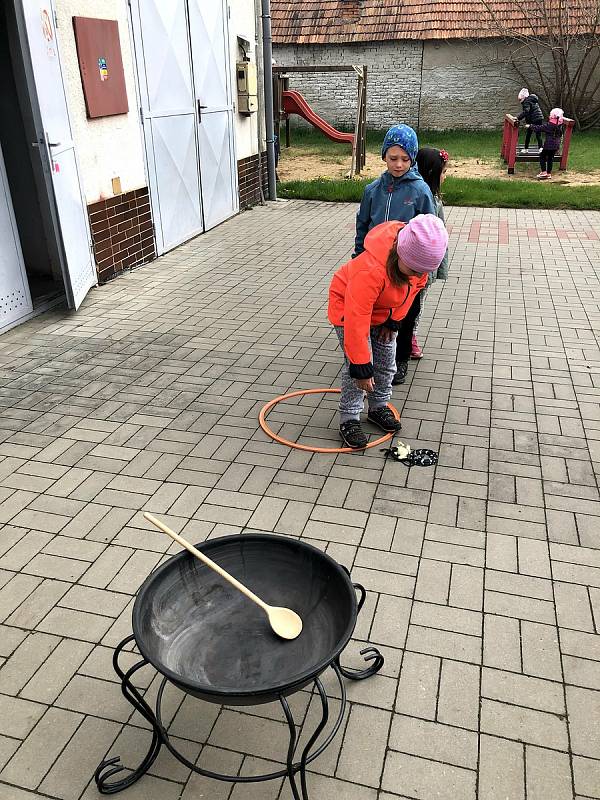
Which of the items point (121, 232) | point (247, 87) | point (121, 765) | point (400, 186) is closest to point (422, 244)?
point (400, 186)

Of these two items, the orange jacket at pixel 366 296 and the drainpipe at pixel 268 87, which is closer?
the orange jacket at pixel 366 296

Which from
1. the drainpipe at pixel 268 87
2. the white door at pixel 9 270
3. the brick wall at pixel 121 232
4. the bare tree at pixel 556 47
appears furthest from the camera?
the bare tree at pixel 556 47

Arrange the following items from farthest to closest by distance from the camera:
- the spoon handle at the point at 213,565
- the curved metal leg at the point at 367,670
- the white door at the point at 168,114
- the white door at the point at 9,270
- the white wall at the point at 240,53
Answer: the white wall at the point at 240,53 < the white door at the point at 168,114 < the white door at the point at 9,270 < the curved metal leg at the point at 367,670 < the spoon handle at the point at 213,565

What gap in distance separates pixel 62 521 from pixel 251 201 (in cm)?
1016

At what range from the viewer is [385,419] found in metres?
4.49

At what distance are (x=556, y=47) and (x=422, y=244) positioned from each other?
829 inches

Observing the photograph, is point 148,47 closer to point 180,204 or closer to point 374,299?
point 180,204

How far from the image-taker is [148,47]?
26.9ft

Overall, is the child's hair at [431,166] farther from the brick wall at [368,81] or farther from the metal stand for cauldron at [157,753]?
the brick wall at [368,81]

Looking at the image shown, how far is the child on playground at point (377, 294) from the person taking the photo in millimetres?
3316

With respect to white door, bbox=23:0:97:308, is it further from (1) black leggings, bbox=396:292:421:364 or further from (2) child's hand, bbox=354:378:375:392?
(2) child's hand, bbox=354:378:375:392

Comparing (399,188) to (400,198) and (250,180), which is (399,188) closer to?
(400,198)

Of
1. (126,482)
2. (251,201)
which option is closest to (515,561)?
(126,482)

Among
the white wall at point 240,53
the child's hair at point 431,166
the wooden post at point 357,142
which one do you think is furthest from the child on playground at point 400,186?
the wooden post at point 357,142
